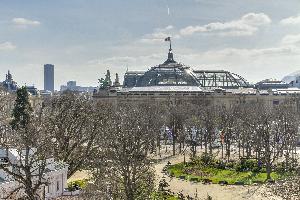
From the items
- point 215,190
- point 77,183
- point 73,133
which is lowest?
point 215,190

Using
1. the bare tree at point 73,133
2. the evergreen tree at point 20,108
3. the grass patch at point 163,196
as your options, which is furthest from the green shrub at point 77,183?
the evergreen tree at point 20,108

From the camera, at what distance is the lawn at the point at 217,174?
58.2 m

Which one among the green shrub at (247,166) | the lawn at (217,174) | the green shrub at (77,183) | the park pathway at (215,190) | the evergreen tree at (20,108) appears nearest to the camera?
the park pathway at (215,190)

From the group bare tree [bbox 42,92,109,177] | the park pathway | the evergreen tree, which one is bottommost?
the park pathway

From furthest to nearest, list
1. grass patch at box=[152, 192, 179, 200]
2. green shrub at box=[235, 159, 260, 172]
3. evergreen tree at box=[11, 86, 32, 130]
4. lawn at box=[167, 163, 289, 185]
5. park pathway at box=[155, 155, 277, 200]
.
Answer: evergreen tree at box=[11, 86, 32, 130]
green shrub at box=[235, 159, 260, 172]
lawn at box=[167, 163, 289, 185]
park pathway at box=[155, 155, 277, 200]
grass patch at box=[152, 192, 179, 200]

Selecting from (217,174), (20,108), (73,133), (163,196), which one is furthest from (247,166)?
(20,108)

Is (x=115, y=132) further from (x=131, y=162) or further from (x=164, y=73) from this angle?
(x=164, y=73)

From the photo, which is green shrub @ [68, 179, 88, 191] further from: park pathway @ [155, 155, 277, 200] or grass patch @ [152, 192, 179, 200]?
park pathway @ [155, 155, 277, 200]

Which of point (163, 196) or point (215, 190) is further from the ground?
point (163, 196)

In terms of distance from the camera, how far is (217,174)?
6206cm

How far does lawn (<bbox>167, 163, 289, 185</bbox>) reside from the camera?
58247 mm

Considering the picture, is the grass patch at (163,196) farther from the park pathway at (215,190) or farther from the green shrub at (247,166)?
the green shrub at (247,166)

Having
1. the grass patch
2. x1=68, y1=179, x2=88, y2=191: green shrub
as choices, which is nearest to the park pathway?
the grass patch

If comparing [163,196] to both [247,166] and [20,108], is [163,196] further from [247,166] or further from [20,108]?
[20,108]
